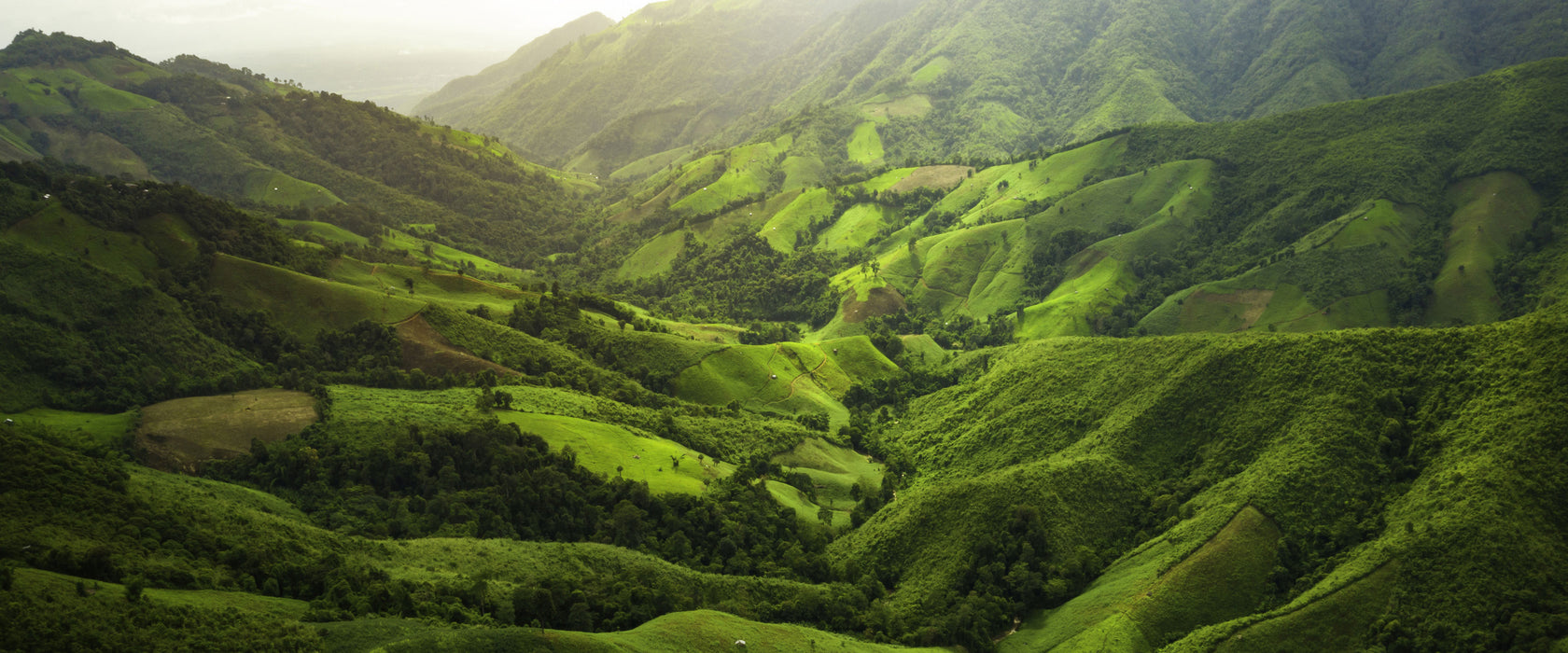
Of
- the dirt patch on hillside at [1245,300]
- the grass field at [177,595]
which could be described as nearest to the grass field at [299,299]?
the grass field at [177,595]

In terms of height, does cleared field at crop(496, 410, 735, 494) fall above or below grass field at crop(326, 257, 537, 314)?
below

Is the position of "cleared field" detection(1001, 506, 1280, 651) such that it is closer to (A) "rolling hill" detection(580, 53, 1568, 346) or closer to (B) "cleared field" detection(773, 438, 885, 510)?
(B) "cleared field" detection(773, 438, 885, 510)

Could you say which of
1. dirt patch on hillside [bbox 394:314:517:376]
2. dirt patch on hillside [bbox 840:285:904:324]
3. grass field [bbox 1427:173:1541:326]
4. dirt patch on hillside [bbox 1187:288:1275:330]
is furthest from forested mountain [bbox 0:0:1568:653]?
dirt patch on hillside [bbox 840:285:904:324]

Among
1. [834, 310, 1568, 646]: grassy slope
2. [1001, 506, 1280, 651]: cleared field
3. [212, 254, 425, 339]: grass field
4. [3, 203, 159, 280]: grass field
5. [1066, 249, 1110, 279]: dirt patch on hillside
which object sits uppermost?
[3, 203, 159, 280]: grass field

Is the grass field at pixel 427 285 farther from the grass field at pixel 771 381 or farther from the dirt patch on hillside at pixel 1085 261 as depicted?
the dirt patch on hillside at pixel 1085 261

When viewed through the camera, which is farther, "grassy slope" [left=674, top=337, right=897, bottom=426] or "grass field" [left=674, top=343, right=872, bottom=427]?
"grassy slope" [left=674, top=337, right=897, bottom=426]

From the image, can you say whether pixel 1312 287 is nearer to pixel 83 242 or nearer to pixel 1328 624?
pixel 1328 624
